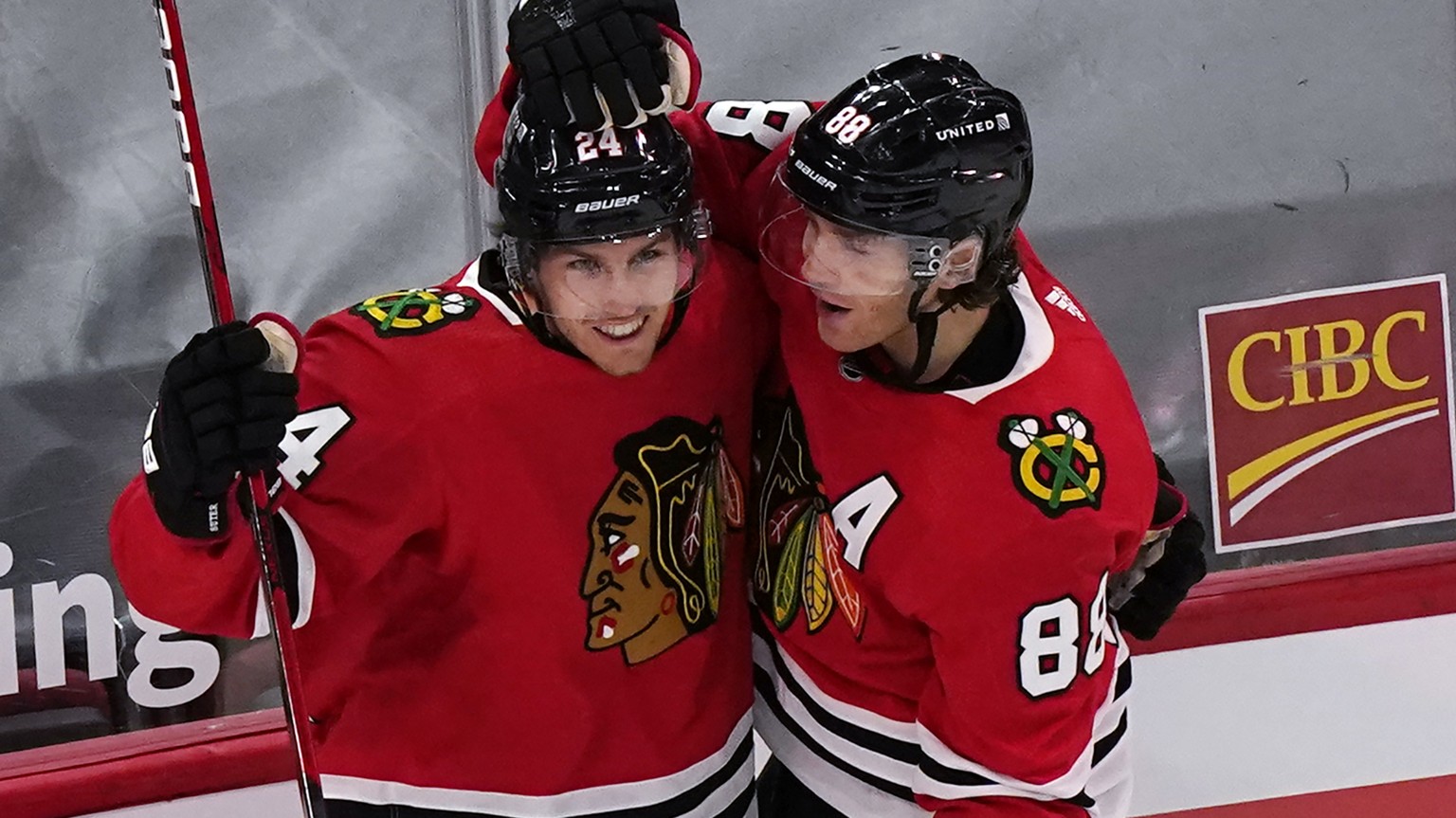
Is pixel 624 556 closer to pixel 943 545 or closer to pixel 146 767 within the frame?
pixel 943 545

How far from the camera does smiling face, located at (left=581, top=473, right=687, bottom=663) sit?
1.61 meters

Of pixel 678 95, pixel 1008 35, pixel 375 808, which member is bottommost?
pixel 375 808

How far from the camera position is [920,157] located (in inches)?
57.4

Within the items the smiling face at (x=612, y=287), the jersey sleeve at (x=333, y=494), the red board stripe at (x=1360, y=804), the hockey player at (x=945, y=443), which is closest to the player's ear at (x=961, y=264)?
the hockey player at (x=945, y=443)

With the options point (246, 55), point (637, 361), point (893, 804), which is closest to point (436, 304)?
point (637, 361)

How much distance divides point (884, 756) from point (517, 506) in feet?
1.62

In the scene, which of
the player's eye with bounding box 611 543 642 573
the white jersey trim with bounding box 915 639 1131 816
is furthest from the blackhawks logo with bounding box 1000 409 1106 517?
the player's eye with bounding box 611 543 642 573

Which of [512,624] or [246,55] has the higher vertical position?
[246,55]

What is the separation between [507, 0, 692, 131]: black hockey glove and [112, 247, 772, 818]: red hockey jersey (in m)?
0.24

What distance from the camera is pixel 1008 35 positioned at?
2.55m

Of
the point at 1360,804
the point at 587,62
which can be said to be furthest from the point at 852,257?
the point at 1360,804

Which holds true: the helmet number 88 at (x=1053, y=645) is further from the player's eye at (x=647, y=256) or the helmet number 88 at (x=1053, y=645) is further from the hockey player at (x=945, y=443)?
the player's eye at (x=647, y=256)

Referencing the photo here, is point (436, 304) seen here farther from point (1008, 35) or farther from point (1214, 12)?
point (1214, 12)

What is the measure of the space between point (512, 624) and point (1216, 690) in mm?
1478
